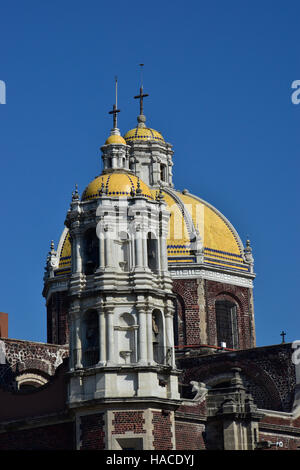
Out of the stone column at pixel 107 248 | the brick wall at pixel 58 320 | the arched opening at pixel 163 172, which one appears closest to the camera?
the stone column at pixel 107 248

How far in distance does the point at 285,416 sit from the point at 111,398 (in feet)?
33.7

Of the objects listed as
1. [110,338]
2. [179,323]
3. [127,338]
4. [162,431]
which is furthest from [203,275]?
[162,431]

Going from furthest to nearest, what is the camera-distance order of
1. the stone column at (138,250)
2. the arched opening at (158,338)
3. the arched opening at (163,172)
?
1. the arched opening at (163,172)
2. the stone column at (138,250)
3. the arched opening at (158,338)

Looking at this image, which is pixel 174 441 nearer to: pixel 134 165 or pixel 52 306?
pixel 52 306

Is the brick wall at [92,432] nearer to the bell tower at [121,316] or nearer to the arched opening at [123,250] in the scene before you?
the bell tower at [121,316]

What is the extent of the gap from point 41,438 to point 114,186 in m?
9.94

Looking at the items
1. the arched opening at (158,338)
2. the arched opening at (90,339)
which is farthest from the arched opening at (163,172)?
the arched opening at (90,339)

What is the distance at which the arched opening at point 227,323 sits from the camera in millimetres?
60125

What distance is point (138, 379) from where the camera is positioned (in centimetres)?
4578

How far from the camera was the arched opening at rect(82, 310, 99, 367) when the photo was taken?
46.9m

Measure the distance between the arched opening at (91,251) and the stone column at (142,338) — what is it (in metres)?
2.86

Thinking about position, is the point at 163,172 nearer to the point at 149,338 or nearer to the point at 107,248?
the point at 107,248

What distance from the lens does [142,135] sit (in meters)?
65.3
